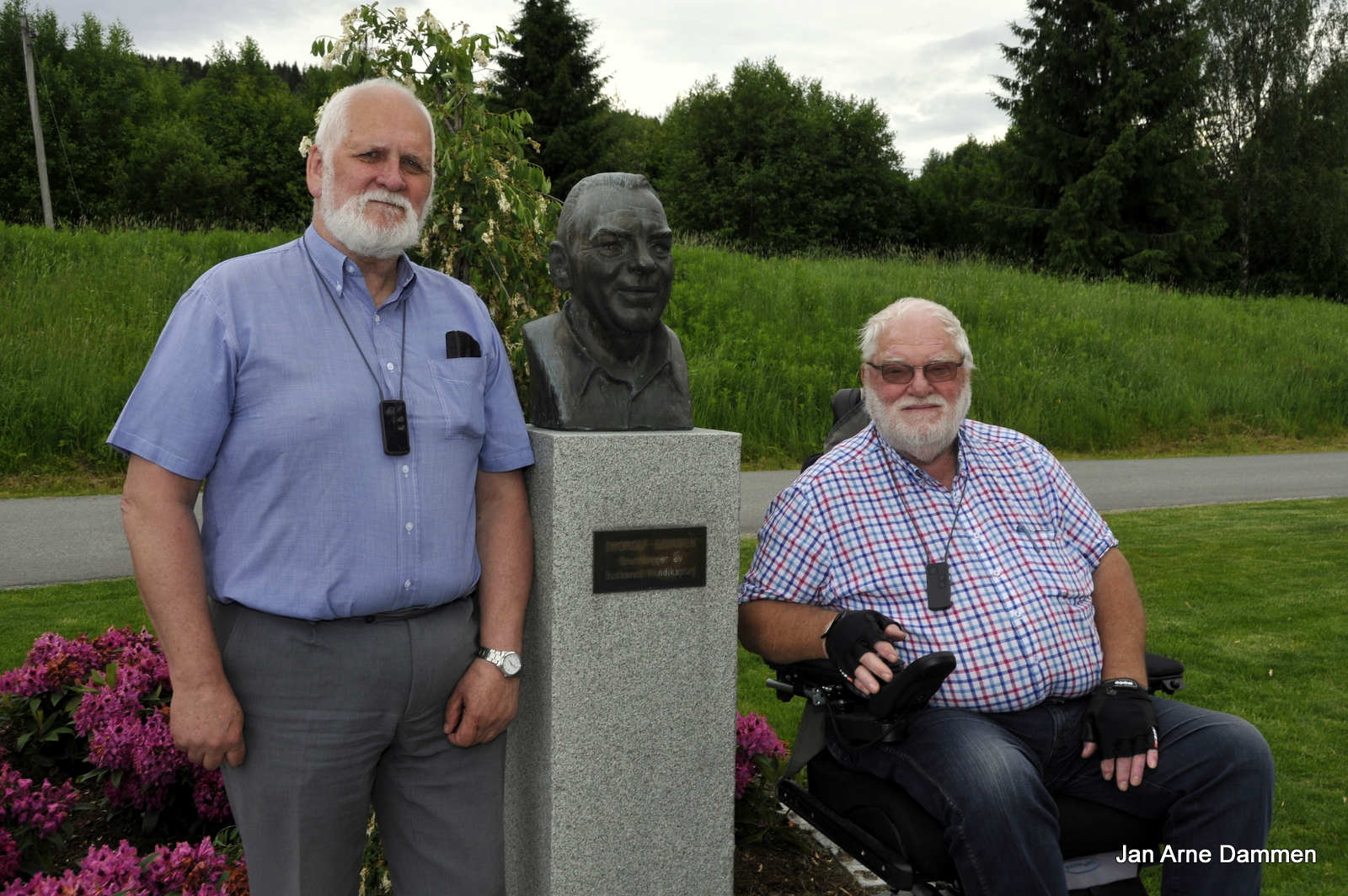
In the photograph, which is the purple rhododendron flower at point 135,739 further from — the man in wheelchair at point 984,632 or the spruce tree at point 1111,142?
the spruce tree at point 1111,142

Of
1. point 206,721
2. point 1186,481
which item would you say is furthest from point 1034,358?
point 206,721

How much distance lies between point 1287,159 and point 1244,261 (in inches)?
120

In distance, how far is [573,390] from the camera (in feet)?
8.76

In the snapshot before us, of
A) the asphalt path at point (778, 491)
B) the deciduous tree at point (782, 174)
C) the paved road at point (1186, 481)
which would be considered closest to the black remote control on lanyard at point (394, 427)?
the asphalt path at point (778, 491)

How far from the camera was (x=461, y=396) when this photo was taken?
2.17 metres

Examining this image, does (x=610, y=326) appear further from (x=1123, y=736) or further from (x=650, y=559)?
(x=1123, y=736)

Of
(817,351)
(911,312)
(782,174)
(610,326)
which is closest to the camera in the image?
(610,326)

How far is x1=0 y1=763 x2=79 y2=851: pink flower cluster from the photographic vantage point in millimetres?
2730

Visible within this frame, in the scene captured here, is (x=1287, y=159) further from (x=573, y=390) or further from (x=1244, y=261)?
(x=573, y=390)

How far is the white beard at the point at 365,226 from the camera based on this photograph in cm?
207

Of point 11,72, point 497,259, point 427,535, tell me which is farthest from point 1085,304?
point 11,72

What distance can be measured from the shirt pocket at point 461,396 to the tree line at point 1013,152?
20.5 m

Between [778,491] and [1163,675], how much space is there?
5.18 meters

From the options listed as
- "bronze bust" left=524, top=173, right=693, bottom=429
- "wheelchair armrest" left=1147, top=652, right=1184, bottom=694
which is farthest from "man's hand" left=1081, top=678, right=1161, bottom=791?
"bronze bust" left=524, top=173, right=693, bottom=429
